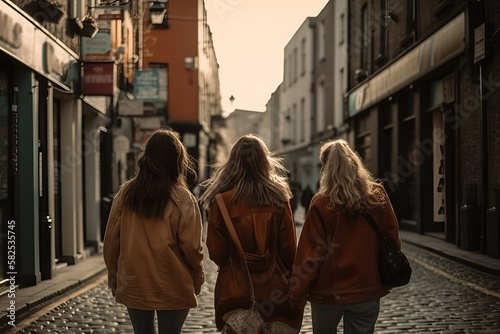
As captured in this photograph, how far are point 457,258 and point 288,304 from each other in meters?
8.32

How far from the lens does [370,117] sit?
22328mm

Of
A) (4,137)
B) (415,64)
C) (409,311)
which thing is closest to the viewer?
(409,311)

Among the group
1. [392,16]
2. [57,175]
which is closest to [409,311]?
[57,175]

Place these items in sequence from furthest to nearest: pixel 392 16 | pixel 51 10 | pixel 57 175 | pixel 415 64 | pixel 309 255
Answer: pixel 392 16 < pixel 415 64 < pixel 57 175 < pixel 51 10 < pixel 309 255

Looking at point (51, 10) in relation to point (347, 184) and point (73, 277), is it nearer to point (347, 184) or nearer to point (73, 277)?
point (73, 277)

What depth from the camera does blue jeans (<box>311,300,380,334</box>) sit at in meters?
4.08

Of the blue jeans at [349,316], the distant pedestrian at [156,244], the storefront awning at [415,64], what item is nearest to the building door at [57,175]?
the storefront awning at [415,64]

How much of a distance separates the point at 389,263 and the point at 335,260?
0.30 m

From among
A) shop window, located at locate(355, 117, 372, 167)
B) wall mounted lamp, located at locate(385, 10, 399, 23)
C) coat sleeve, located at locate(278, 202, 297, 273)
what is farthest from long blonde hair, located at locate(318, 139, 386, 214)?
shop window, located at locate(355, 117, 372, 167)

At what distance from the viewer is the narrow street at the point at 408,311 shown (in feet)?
22.6

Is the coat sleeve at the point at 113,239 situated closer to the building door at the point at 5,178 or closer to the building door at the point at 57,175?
the building door at the point at 5,178

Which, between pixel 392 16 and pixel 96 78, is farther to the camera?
Result: pixel 392 16

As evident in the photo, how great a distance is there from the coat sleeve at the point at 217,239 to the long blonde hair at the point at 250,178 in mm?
96

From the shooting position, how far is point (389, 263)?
4047mm
